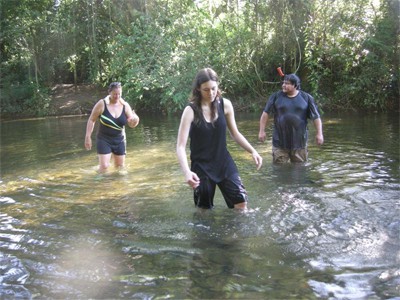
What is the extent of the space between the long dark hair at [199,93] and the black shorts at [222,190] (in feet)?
2.32

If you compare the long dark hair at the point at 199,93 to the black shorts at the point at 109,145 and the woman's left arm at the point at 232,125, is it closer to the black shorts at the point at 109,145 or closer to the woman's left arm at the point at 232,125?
the woman's left arm at the point at 232,125

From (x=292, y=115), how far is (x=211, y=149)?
3.38 meters

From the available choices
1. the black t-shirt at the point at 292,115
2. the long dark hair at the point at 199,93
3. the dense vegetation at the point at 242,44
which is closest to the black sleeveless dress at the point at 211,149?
the long dark hair at the point at 199,93

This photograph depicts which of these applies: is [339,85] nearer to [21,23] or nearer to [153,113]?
[153,113]

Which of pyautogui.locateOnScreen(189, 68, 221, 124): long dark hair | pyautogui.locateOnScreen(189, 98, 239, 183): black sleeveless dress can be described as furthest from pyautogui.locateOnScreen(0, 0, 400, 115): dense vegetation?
pyautogui.locateOnScreen(189, 68, 221, 124): long dark hair

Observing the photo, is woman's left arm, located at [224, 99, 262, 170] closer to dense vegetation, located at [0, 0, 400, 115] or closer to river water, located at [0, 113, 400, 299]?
river water, located at [0, 113, 400, 299]

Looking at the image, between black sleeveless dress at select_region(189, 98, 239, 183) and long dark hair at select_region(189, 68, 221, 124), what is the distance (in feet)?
0.19

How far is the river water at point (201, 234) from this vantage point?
3.53m

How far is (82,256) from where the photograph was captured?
4.24 m

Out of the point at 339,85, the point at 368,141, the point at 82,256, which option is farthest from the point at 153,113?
the point at 82,256

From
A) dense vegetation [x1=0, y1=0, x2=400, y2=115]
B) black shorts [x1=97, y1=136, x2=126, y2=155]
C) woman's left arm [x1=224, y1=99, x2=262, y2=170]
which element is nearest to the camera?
woman's left arm [x1=224, y1=99, x2=262, y2=170]

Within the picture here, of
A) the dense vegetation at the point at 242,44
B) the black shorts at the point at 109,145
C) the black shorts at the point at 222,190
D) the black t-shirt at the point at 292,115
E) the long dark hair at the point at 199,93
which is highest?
the dense vegetation at the point at 242,44

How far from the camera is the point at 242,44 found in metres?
21.7

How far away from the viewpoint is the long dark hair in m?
4.38
